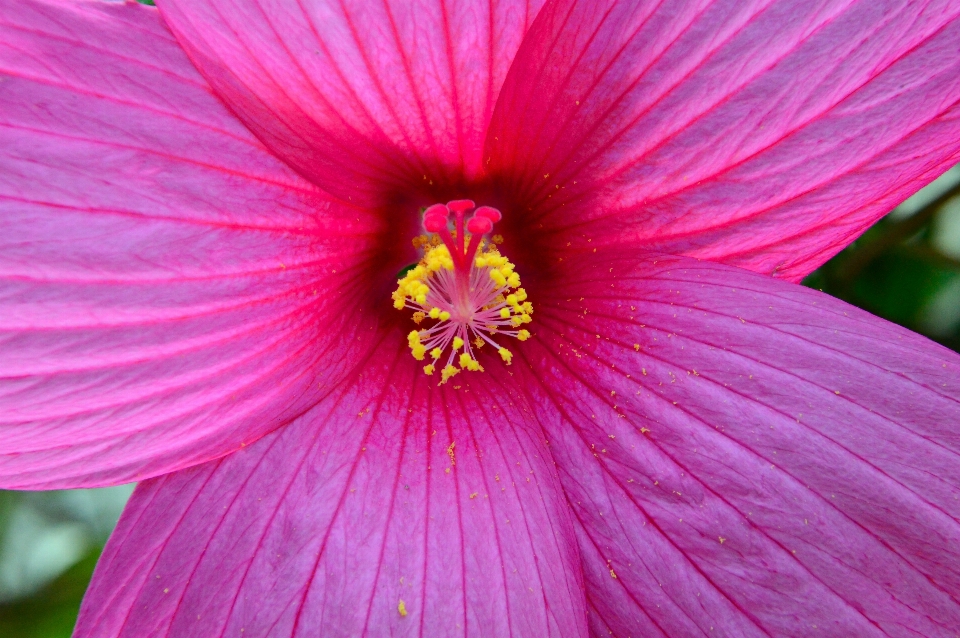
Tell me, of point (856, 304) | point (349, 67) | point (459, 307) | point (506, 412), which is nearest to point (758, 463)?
point (506, 412)

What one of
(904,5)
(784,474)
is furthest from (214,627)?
(904,5)

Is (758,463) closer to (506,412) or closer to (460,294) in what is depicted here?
(506,412)

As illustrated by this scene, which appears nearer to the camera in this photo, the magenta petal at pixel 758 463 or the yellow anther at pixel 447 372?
the magenta petal at pixel 758 463

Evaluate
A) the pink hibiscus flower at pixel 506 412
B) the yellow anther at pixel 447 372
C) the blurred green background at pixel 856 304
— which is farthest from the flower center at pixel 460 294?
the blurred green background at pixel 856 304

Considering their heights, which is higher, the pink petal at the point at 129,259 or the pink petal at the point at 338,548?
the pink petal at the point at 129,259

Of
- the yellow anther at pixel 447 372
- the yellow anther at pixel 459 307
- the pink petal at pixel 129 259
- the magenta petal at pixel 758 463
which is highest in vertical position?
the pink petal at pixel 129 259

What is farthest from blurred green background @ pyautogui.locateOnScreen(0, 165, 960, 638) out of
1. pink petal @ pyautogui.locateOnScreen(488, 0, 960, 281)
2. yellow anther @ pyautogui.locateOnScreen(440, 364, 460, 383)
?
yellow anther @ pyautogui.locateOnScreen(440, 364, 460, 383)

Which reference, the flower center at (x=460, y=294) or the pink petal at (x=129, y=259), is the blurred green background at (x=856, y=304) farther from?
the pink petal at (x=129, y=259)

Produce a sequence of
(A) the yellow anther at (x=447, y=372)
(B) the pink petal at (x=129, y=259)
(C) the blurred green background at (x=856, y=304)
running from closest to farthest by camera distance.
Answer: (B) the pink petal at (x=129, y=259)
(A) the yellow anther at (x=447, y=372)
(C) the blurred green background at (x=856, y=304)

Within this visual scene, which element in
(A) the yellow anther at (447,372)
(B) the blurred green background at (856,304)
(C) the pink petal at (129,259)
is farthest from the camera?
(B) the blurred green background at (856,304)
